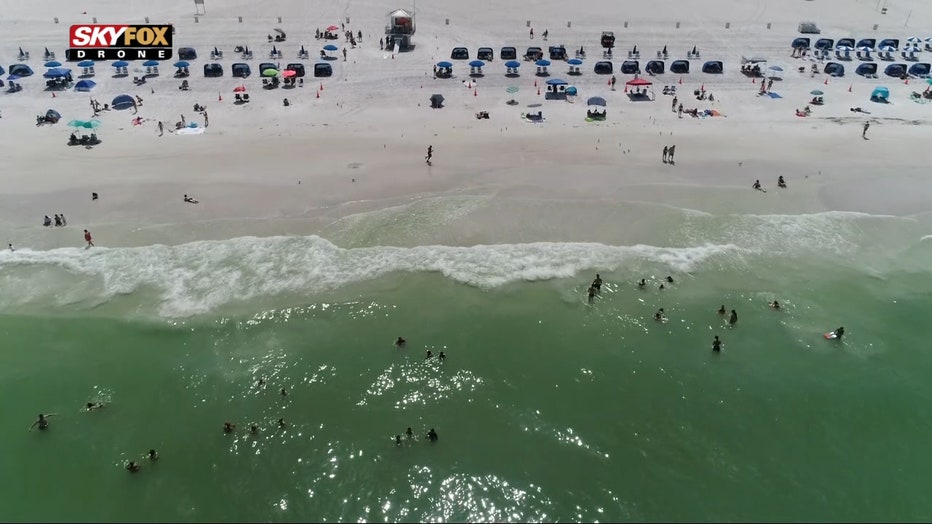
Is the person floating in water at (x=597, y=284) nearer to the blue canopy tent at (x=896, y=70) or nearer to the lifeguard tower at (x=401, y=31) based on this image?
the lifeguard tower at (x=401, y=31)

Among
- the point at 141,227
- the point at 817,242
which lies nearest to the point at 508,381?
the point at 817,242

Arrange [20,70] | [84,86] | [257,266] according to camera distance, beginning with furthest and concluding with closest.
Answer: [20,70], [84,86], [257,266]

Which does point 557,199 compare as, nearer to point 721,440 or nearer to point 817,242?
point 817,242

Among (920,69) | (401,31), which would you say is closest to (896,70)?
(920,69)

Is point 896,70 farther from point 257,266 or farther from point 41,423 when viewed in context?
point 41,423

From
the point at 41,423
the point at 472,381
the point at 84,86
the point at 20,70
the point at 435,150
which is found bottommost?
the point at 41,423

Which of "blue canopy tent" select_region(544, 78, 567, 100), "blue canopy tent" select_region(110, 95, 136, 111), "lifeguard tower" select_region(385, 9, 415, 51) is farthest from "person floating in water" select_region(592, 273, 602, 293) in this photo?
"blue canopy tent" select_region(110, 95, 136, 111)
